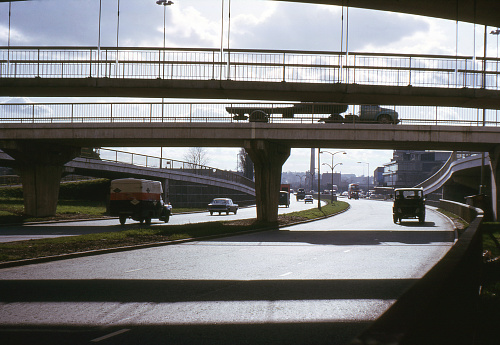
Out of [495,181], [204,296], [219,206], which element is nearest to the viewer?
[204,296]

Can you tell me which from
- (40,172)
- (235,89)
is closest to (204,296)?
(235,89)

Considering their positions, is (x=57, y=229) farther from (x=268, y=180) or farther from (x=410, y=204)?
(x=410, y=204)

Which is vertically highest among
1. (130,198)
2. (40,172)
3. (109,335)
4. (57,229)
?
(40,172)

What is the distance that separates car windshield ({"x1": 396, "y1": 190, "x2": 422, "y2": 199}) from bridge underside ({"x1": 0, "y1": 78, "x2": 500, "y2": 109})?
16527 mm

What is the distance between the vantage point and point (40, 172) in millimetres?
34906

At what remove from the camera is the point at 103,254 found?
52.6 feet

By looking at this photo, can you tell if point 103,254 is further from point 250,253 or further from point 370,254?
point 370,254

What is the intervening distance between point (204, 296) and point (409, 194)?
27514 mm

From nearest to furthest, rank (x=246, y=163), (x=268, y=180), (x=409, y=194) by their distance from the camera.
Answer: (x=268, y=180) → (x=409, y=194) → (x=246, y=163)

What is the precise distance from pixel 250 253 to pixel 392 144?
17972 millimetres

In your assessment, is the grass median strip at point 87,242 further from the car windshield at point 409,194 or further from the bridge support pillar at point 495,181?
the bridge support pillar at point 495,181

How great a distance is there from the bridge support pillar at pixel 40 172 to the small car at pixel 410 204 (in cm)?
2339

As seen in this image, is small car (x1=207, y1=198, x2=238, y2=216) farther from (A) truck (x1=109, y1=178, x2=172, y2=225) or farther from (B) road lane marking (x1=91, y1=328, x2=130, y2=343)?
(B) road lane marking (x1=91, y1=328, x2=130, y2=343)

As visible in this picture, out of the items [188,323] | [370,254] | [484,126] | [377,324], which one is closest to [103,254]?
[370,254]
